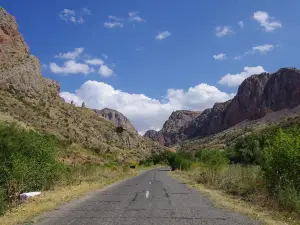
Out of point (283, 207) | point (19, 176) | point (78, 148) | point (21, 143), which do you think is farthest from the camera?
point (78, 148)

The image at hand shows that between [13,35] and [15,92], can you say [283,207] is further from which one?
[13,35]

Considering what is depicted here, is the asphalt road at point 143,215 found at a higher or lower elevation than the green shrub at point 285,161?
lower

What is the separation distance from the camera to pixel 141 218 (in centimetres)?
1204

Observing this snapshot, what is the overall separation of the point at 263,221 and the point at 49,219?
6547 millimetres

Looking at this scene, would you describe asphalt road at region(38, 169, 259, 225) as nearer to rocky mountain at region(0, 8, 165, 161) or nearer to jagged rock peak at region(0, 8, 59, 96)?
rocky mountain at region(0, 8, 165, 161)

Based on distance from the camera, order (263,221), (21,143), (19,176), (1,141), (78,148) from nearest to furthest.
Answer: (263,221) → (19,176) → (1,141) → (21,143) → (78,148)

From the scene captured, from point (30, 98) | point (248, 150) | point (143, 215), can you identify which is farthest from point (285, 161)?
point (30, 98)

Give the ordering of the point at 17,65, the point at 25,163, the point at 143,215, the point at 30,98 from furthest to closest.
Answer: the point at 17,65, the point at 30,98, the point at 25,163, the point at 143,215

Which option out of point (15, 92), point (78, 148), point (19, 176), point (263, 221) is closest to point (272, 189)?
point (263, 221)

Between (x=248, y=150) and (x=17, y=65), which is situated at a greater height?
(x=17, y=65)

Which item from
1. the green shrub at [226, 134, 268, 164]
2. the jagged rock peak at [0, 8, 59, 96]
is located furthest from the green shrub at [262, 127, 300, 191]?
the jagged rock peak at [0, 8, 59, 96]

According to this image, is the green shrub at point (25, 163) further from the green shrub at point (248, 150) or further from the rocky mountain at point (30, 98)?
the rocky mountain at point (30, 98)

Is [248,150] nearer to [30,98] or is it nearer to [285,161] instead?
[285,161]

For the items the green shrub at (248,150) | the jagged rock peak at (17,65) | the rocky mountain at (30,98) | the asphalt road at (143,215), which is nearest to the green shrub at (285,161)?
the asphalt road at (143,215)
